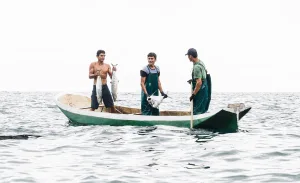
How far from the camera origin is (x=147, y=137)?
11742 mm

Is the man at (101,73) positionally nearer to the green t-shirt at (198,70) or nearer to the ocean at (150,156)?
the ocean at (150,156)

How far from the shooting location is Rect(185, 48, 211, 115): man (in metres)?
12.6

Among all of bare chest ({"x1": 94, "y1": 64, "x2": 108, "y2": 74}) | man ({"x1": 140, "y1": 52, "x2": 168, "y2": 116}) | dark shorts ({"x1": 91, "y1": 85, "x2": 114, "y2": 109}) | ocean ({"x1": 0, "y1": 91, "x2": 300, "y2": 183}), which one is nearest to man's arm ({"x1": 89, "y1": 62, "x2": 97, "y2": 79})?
bare chest ({"x1": 94, "y1": 64, "x2": 108, "y2": 74})

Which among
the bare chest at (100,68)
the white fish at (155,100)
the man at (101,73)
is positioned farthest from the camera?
the bare chest at (100,68)

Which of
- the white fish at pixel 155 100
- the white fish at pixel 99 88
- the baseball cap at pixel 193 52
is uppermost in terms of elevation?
the baseball cap at pixel 193 52

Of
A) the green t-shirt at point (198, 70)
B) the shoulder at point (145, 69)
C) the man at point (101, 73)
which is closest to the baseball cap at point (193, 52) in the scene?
the green t-shirt at point (198, 70)

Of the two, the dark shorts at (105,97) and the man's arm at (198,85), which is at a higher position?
the man's arm at (198,85)

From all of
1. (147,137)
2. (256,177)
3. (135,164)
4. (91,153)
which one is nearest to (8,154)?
(91,153)

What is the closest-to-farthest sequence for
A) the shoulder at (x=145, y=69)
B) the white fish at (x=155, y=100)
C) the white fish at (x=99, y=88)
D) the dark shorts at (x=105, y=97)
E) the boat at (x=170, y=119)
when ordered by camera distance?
the boat at (x=170, y=119)
the white fish at (x=155, y=100)
the shoulder at (x=145, y=69)
the white fish at (x=99, y=88)
the dark shorts at (x=105, y=97)

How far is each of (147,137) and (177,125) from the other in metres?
1.76

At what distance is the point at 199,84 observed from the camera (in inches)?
496

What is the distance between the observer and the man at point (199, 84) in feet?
41.3

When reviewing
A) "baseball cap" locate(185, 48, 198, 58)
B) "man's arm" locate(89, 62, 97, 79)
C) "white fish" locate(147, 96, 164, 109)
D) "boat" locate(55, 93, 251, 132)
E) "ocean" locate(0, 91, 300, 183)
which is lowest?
"ocean" locate(0, 91, 300, 183)

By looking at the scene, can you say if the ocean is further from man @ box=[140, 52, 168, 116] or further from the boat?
man @ box=[140, 52, 168, 116]
